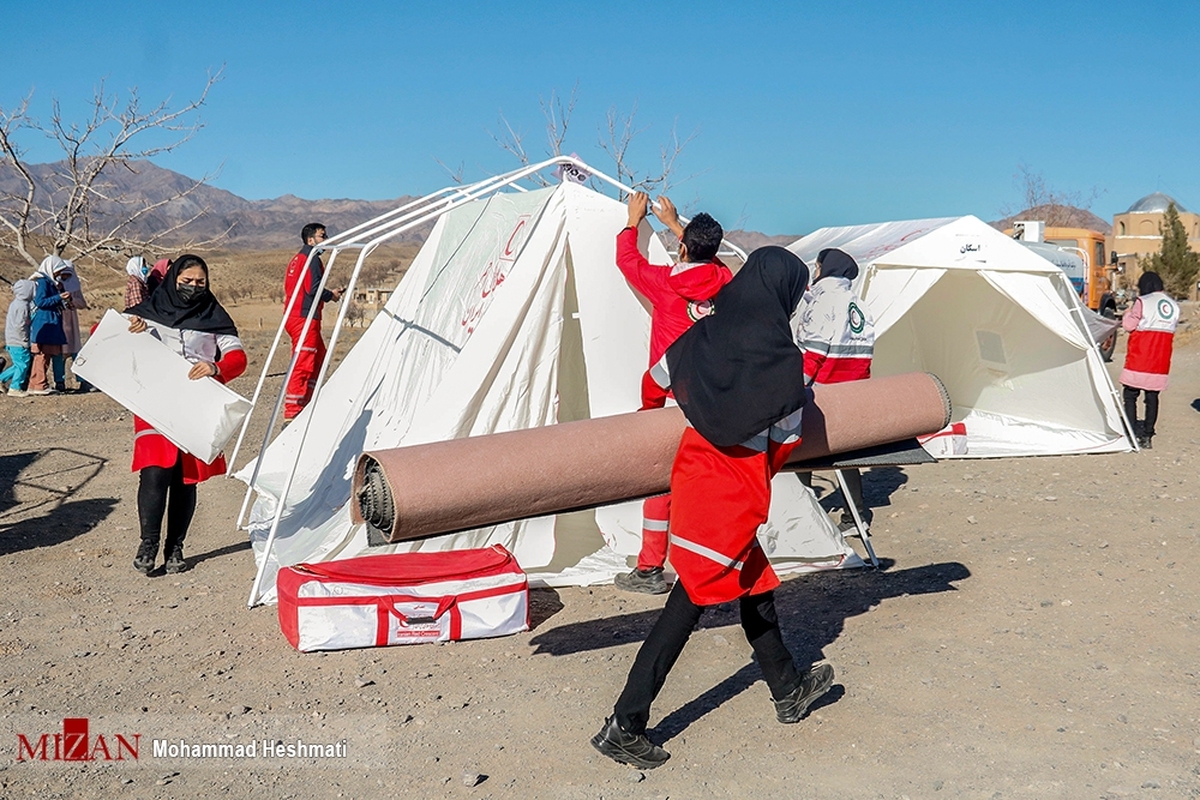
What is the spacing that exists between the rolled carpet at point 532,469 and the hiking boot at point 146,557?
2881 millimetres

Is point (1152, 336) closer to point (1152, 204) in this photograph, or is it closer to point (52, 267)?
point (52, 267)

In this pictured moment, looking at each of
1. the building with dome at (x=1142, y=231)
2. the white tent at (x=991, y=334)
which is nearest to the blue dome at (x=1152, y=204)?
the building with dome at (x=1142, y=231)

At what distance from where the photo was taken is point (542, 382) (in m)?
5.49

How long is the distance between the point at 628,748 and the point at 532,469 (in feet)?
3.22

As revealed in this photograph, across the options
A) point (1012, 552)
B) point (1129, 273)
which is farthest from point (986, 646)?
point (1129, 273)

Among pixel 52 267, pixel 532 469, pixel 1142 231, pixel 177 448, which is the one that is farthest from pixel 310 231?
pixel 1142 231

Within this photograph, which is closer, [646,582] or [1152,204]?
[646,582]

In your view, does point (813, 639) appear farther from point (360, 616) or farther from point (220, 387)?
point (220, 387)

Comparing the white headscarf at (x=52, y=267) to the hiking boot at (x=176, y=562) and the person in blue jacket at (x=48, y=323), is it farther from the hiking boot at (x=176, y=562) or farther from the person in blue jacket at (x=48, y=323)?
the hiking boot at (x=176, y=562)

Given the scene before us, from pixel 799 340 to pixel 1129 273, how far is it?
1644 inches

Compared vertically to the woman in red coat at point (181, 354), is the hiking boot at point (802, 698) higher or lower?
lower

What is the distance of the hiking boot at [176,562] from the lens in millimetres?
5703

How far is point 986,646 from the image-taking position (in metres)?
4.51

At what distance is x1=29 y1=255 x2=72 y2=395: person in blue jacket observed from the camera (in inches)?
483
